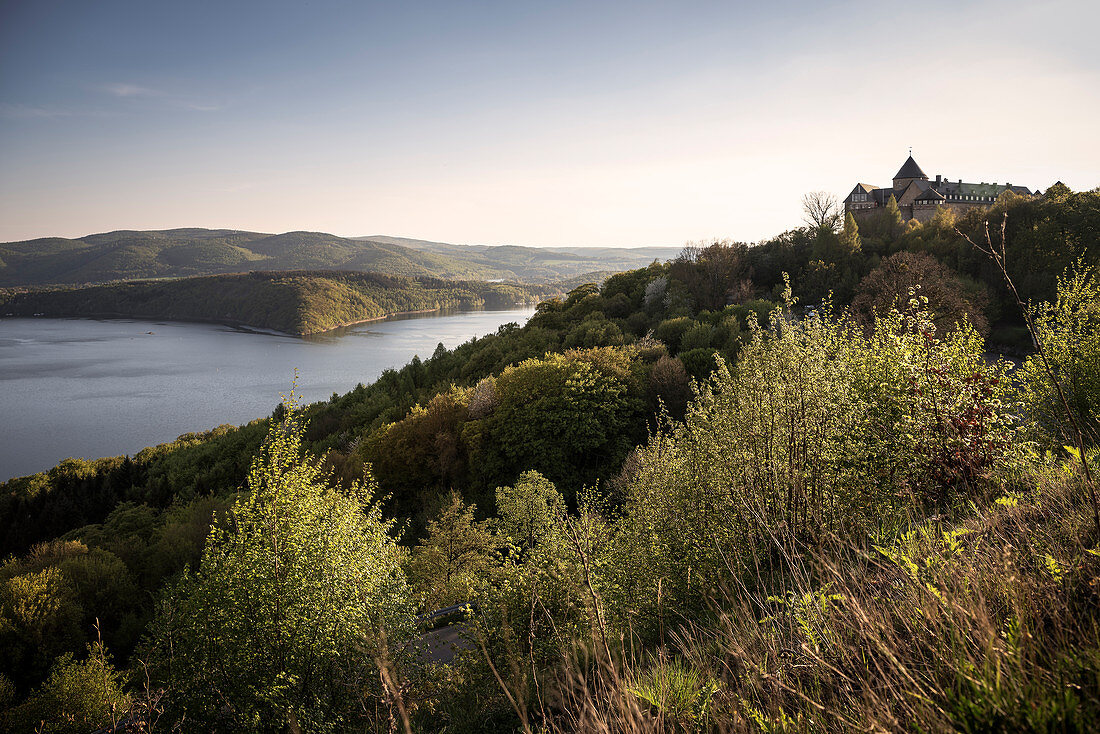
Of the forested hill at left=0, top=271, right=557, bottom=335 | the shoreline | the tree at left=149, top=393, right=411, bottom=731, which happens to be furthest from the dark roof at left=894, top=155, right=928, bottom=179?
the forested hill at left=0, top=271, right=557, bottom=335

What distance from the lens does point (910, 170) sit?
202ft

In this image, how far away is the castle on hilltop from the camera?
2272 inches

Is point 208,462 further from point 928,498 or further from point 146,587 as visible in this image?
point 928,498

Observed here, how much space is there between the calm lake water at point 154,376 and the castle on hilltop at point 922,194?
7185 centimetres

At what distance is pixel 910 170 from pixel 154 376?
4612 inches

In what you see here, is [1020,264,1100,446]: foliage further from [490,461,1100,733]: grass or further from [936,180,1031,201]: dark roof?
[936,180,1031,201]: dark roof

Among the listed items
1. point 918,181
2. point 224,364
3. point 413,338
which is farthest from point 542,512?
point 413,338

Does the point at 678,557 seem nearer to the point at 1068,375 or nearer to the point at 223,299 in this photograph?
the point at 1068,375

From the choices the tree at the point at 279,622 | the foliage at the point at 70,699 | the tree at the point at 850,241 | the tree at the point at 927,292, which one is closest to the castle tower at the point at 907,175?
the tree at the point at 850,241

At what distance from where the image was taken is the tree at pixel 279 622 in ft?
32.2

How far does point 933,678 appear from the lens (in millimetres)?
2174

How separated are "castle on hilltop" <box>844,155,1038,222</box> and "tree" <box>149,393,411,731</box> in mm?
62375

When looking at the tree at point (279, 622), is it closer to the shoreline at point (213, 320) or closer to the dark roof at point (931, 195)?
the dark roof at point (931, 195)

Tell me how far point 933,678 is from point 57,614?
1165 inches
